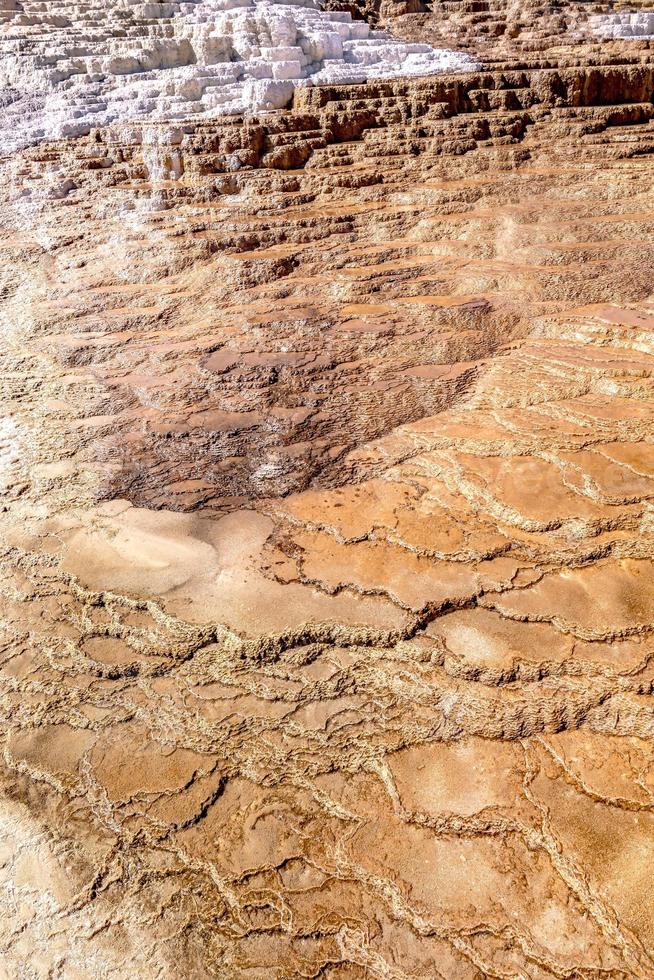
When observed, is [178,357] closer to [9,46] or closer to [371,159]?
[371,159]

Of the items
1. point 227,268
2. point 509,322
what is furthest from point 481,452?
point 227,268

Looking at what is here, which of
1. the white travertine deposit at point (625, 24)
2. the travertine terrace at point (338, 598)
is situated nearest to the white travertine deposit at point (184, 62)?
the white travertine deposit at point (625, 24)

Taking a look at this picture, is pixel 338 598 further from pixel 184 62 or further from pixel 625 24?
pixel 625 24

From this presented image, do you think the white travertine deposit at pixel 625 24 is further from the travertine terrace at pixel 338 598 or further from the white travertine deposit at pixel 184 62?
the travertine terrace at pixel 338 598

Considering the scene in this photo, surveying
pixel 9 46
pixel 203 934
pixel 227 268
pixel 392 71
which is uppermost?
pixel 9 46

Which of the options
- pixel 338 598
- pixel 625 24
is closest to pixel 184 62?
pixel 625 24

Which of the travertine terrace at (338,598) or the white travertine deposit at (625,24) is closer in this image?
the travertine terrace at (338,598)

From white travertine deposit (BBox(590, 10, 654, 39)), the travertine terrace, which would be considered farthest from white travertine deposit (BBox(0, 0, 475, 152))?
the travertine terrace

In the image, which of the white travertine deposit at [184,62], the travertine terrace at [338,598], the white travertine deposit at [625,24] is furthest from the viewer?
the white travertine deposit at [625,24]
